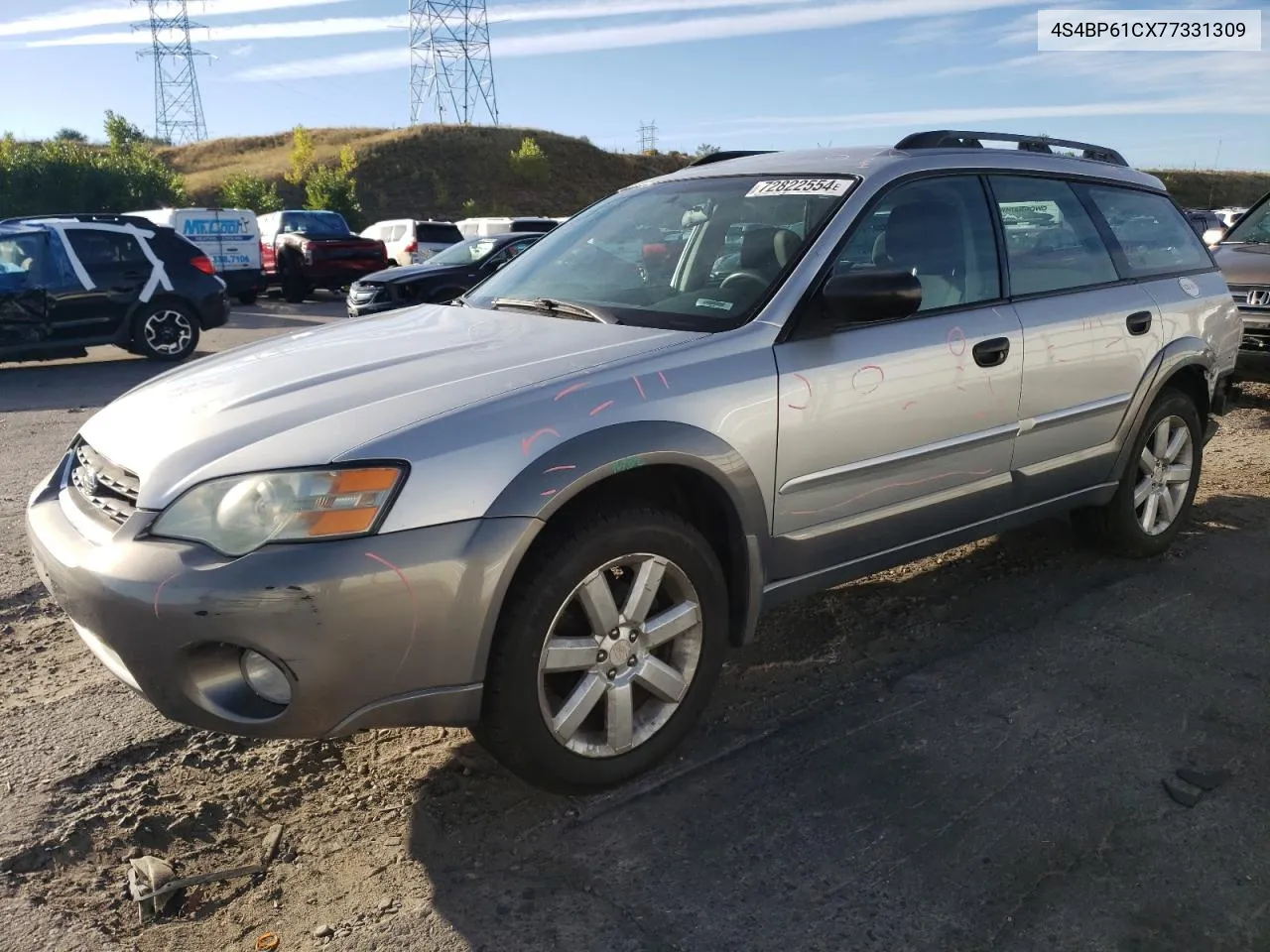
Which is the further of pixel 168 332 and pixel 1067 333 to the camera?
pixel 168 332

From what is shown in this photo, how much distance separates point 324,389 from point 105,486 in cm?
62

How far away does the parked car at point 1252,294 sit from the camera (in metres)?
7.62

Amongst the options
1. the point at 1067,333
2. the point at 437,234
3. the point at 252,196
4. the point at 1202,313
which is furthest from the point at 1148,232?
the point at 252,196

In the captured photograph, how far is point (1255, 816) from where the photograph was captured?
2736 mm

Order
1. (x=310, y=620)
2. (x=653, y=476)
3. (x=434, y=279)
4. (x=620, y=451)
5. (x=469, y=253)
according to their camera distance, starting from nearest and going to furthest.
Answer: (x=310, y=620)
(x=620, y=451)
(x=653, y=476)
(x=434, y=279)
(x=469, y=253)

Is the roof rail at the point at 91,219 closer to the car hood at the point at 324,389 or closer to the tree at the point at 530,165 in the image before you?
the car hood at the point at 324,389

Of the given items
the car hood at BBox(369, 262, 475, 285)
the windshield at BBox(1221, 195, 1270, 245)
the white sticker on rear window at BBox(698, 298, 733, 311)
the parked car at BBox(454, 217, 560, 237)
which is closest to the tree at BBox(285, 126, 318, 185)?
the parked car at BBox(454, 217, 560, 237)

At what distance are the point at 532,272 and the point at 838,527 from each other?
1520mm

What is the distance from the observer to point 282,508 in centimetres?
231

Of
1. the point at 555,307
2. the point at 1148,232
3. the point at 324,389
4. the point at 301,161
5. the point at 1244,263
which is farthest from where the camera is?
the point at 301,161

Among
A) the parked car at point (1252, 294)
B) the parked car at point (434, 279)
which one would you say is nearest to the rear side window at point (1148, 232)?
the parked car at point (1252, 294)

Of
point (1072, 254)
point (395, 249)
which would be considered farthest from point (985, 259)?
point (395, 249)

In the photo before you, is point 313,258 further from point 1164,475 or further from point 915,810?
point 915,810

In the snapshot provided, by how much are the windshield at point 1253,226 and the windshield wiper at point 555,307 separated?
298 inches
